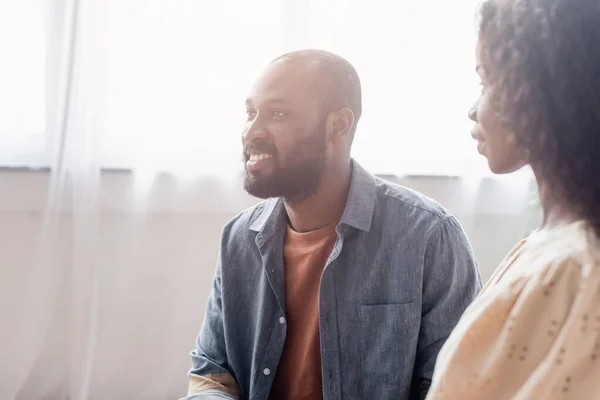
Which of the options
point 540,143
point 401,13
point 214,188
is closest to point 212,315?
point 214,188

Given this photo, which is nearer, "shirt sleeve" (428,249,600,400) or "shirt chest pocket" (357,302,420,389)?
"shirt sleeve" (428,249,600,400)

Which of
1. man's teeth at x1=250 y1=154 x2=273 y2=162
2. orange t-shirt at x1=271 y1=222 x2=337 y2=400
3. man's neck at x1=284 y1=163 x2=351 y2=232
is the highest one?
man's teeth at x1=250 y1=154 x2=273 y2=162

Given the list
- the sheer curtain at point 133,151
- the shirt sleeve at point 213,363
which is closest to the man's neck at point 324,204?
the shirt sleeve at point 213,363

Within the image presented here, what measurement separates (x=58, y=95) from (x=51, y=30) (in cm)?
17

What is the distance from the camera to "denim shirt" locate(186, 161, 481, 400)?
1.09 m

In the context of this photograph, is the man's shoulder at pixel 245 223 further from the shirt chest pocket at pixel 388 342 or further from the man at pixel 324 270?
the shirt chest pocket at pixel 388 342

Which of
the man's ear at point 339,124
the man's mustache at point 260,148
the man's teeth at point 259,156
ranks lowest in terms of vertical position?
the man's teeth at point 259,156

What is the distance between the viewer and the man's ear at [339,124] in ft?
3.93

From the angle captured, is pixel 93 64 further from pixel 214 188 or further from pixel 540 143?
pixel 540 143

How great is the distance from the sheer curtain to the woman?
1.17 metres

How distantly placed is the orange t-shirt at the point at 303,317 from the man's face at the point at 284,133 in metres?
0.11

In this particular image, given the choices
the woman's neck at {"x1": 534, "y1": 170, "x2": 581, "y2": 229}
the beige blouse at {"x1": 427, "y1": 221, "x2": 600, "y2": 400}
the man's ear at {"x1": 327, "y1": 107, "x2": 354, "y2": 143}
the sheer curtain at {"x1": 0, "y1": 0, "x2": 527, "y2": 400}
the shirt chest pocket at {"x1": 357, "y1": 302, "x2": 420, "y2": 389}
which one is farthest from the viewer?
the sheer curtain at {"x1": 0, "y1": 0, "x2": 527, "y2": 400}

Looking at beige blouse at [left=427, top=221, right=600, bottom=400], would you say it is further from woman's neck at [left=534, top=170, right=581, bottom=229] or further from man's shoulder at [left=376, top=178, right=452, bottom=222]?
man's shoulder at [left=376, top=178, right=452, bottom=222]

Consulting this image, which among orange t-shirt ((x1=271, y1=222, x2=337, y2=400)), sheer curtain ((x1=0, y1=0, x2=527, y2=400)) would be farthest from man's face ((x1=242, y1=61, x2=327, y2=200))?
sheer curtain ((x1=0, y1=0, x2=527, y2=400))
